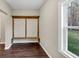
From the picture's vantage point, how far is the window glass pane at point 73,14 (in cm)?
257

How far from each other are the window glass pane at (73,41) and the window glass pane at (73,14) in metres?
0.17

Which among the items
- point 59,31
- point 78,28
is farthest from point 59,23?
point 78,28

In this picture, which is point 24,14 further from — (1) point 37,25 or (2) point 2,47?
(2) point 2,47

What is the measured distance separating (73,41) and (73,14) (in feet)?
1.92

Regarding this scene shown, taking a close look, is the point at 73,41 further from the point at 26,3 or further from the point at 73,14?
the point at 26,3

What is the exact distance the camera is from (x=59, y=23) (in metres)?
3.26

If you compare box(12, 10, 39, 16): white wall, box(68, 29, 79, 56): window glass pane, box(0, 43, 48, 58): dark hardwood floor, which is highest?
box(12, 10, 39, 16): white wall

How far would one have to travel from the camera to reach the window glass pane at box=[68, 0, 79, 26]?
257 centimetres

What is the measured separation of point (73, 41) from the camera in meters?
2.71

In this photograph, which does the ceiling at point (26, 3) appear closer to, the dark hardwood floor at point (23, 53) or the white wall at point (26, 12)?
the white wall at point (26, 12)

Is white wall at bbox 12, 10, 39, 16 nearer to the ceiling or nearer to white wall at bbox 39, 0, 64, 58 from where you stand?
the ceiling

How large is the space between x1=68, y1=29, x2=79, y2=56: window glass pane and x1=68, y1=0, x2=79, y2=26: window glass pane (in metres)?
0.17

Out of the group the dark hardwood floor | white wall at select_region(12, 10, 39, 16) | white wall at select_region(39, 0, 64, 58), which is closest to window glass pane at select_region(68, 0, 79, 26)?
white wall at select_region(39, 0, 64, 58)

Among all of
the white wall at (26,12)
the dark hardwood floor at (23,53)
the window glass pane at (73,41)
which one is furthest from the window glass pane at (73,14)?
the white wall at (26,12)
